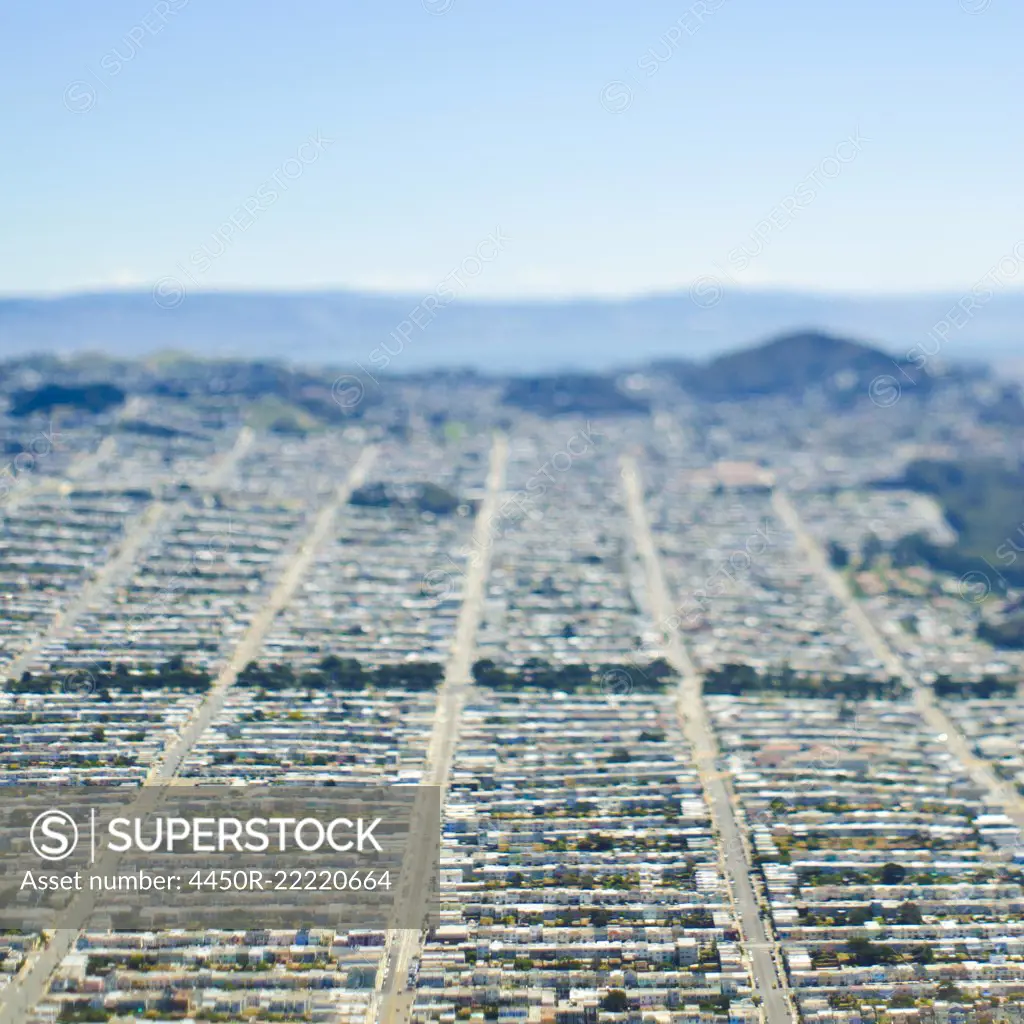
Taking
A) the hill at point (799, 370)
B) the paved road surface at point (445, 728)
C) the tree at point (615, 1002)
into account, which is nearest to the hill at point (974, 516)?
the paved road surface at point (445, 728)

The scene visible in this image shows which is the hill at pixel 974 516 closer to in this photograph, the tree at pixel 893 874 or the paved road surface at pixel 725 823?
the paved road surface at pixel 725 823

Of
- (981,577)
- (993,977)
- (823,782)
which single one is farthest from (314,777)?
(981,577)

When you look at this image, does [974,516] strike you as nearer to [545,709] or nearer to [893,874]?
[545,709]

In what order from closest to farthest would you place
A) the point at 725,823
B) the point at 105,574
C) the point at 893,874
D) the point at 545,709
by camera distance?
the point at 893,874 < the point at 725,823 < the point at 545,709 < the point at 105,574

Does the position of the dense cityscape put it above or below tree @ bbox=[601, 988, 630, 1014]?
above

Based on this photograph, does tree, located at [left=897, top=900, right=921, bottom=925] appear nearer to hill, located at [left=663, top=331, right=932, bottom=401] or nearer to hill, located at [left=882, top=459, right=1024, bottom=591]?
hill, located at [left=882, top=459, right=1024, bottom=591]

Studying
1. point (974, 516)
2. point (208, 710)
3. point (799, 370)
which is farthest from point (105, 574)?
point (799, 370)

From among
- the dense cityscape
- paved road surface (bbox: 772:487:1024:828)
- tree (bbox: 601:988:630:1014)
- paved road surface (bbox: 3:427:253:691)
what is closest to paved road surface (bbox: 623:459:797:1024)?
the dense cityscape

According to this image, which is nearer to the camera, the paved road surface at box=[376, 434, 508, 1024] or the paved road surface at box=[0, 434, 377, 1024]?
the paved road surface at box=[0, 434, 377, 1024]
